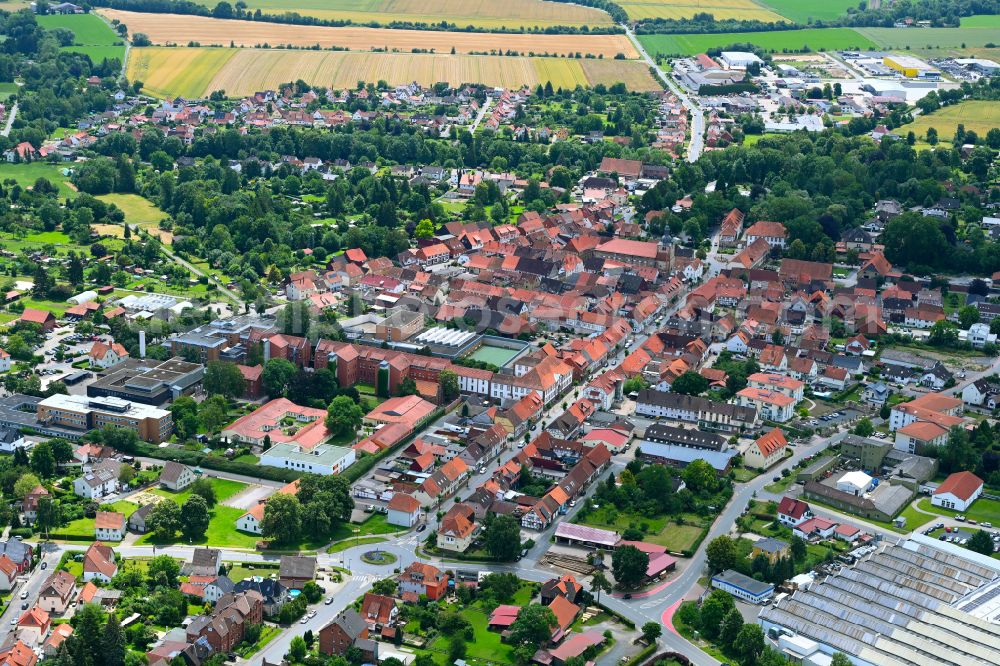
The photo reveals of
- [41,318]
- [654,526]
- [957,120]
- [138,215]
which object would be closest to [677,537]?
[654,526]

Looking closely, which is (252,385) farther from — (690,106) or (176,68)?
(176,68)

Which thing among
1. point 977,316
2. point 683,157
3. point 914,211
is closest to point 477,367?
point 977,316

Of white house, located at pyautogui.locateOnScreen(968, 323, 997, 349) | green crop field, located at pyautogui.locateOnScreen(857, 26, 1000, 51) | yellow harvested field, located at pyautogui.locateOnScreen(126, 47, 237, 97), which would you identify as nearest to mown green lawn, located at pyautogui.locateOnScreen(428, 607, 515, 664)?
white house, located at pyautogui.locateOnScreen(968, 323, 997, 349)

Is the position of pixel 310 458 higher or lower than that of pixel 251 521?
higher

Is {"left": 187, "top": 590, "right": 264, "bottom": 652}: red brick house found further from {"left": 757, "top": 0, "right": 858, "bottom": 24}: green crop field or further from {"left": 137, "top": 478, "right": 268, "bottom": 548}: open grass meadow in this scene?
{"left": 757, "top": 0, "right": 858, "bottom": 24}: green crop field

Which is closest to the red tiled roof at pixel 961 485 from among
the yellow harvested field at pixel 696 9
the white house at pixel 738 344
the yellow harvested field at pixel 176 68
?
the white house at pixel 738 344

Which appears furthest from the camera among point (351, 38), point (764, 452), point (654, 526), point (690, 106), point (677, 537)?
point (351, 38)
